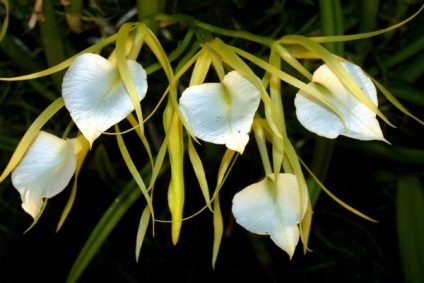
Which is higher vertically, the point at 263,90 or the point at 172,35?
the point at 263,90

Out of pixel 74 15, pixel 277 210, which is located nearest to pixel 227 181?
pixel 74 15

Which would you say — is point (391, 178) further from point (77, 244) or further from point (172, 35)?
point (77, 244)

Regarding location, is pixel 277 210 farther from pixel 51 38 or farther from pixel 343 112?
pixel 51 38

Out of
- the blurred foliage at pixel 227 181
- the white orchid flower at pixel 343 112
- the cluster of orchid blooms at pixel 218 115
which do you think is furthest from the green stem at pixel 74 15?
the white orchid flower at pixel 343 112

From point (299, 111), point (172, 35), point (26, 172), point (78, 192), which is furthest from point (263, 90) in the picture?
point (78, 192)

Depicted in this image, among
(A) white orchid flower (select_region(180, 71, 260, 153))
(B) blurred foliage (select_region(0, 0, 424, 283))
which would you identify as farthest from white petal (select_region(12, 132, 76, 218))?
(B) blurred foliage (select_region(0, 0, 424, 283))

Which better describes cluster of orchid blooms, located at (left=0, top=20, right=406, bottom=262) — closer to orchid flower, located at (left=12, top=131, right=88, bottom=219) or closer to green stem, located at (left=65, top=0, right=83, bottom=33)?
orchid flower, located at (left=12, top=131, right=88, bottom=219)
